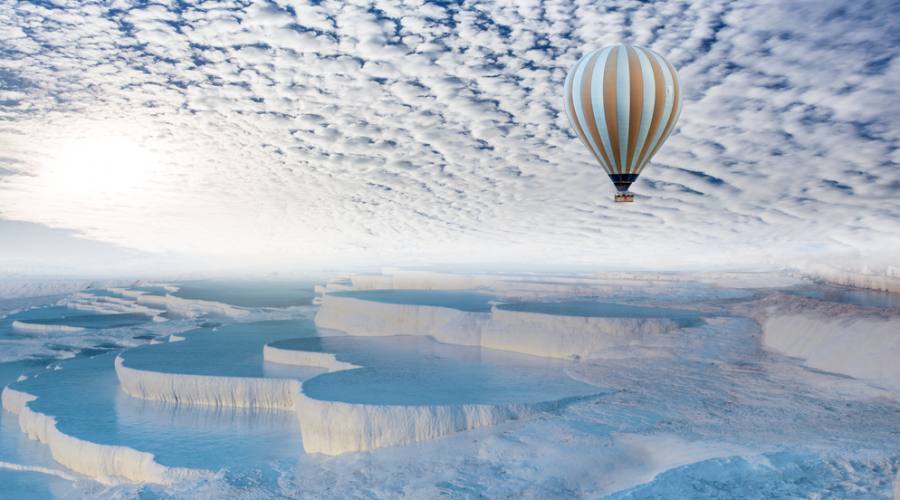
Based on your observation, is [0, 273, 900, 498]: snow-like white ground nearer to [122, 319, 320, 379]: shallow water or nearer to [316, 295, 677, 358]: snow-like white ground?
[316, 295, 677, 358]: snow-like white ground

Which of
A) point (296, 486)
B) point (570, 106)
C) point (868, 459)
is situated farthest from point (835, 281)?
point (296, 486)

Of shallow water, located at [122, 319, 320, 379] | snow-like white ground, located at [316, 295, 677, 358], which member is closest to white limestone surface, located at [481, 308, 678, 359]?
snow-like white ground, located at [316, 295, 677, 358]

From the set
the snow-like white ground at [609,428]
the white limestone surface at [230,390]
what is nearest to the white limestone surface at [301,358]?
the snow-like white ground at [609,428]

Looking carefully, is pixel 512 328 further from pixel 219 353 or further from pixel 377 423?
pixel 377 423

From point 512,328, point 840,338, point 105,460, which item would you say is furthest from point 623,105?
point 105,460

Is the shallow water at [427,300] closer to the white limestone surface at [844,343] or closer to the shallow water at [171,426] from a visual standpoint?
the white limestone surface at [844,343]

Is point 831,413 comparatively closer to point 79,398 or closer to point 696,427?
point 696,427
